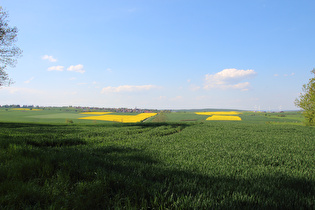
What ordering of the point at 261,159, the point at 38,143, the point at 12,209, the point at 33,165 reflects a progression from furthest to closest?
the point at 38,143 < the point at 261,159 < the point at 33,165 < the point at 12,209

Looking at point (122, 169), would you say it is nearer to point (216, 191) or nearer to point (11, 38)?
point (216, 191)

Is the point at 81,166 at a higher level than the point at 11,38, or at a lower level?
lower

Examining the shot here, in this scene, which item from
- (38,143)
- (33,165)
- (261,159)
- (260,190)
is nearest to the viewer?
(260,190)

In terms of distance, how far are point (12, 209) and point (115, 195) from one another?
1841mm

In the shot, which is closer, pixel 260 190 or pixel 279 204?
pixel 279 204

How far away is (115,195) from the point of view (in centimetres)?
363

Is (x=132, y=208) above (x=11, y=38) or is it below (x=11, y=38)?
below

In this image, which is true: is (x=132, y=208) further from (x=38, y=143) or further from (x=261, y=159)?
(x=38, y=143)

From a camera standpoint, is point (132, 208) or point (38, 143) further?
point (38, 143)

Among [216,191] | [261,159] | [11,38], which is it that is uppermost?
[11,38]

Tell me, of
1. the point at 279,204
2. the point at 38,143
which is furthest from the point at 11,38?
the point at 279,204

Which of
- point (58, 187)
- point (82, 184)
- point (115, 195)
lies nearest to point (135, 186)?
point (115, 195)

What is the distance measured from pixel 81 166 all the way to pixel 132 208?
8.91 ft

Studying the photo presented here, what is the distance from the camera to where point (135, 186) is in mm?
4008
